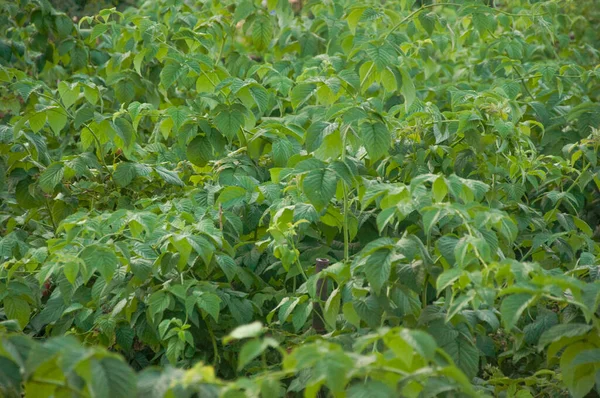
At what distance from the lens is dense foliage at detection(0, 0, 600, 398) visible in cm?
163

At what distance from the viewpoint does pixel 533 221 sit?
8.86 feet

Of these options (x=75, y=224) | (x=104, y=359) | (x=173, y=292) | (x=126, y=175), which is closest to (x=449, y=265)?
(x=173, y=292)

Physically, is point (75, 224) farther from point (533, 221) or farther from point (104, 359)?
point (533, 221)

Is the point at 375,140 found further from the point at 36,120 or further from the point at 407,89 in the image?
the point at 36,120

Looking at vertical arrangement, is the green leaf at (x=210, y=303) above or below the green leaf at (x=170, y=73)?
below

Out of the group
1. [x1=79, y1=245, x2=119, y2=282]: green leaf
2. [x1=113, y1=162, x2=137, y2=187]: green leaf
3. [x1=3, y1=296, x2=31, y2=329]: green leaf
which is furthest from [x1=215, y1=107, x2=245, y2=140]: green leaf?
[x1=3, y1=296, x2=31, y2=329]: green leaf

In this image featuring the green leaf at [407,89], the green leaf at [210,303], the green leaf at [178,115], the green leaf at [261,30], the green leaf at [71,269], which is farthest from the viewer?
the green leaf at [261,30]

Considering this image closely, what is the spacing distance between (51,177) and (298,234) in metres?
0.84

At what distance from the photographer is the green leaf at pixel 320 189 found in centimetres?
208

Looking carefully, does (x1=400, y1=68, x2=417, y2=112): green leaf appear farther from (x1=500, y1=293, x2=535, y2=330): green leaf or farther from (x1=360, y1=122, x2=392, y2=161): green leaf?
(x1=500, y1=293, x2=535, y2=330): green leaf

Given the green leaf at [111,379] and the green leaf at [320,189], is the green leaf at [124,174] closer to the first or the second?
the green leaf at [320,189]

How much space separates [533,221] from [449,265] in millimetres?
870

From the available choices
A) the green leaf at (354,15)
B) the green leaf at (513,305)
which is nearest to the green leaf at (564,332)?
the green leaf at (513,305)

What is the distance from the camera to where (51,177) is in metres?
2.70
